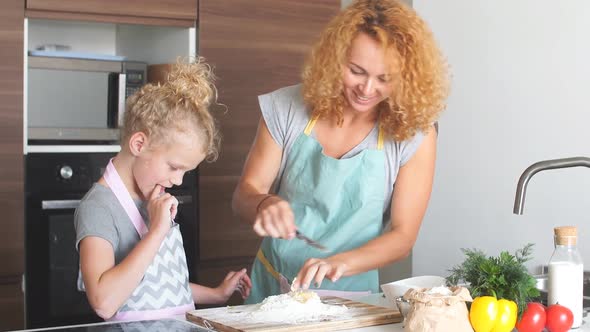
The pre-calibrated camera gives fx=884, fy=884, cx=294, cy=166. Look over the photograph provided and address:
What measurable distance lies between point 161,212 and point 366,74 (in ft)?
1.85

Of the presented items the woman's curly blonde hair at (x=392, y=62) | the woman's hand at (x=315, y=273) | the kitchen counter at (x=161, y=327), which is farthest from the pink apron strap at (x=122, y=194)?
the woman's curly blonde hair at (x=392, y=62)

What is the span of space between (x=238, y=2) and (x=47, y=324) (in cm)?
128

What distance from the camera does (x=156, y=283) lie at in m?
1.83

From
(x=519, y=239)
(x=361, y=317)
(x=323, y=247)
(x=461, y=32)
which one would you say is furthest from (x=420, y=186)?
(x=461, y=32)

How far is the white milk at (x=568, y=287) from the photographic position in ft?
5.47

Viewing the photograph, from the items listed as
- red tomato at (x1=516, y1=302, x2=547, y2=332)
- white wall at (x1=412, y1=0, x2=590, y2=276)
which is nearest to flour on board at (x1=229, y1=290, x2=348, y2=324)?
red tomato at (x1=516, y1=302, x2=547, y2=332)

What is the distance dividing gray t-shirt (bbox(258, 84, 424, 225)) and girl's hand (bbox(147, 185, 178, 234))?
1.42 ft

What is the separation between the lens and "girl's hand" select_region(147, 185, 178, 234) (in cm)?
178

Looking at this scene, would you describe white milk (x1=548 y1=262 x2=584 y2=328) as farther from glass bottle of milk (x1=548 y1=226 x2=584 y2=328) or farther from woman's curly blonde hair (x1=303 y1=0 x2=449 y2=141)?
woman's curly blonde hair (x1=303 y1=0 x2=449 y2=141)

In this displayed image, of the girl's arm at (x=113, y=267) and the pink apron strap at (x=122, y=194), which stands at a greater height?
the pink apron strap at (x=122, y=194)

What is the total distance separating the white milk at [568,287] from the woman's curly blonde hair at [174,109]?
78 cm

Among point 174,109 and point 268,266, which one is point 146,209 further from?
point 268,266

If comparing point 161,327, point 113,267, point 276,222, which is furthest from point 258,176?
point 161,327

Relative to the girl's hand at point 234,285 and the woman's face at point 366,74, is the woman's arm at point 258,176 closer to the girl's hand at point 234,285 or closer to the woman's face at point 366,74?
the girl's hand at point 234,285
